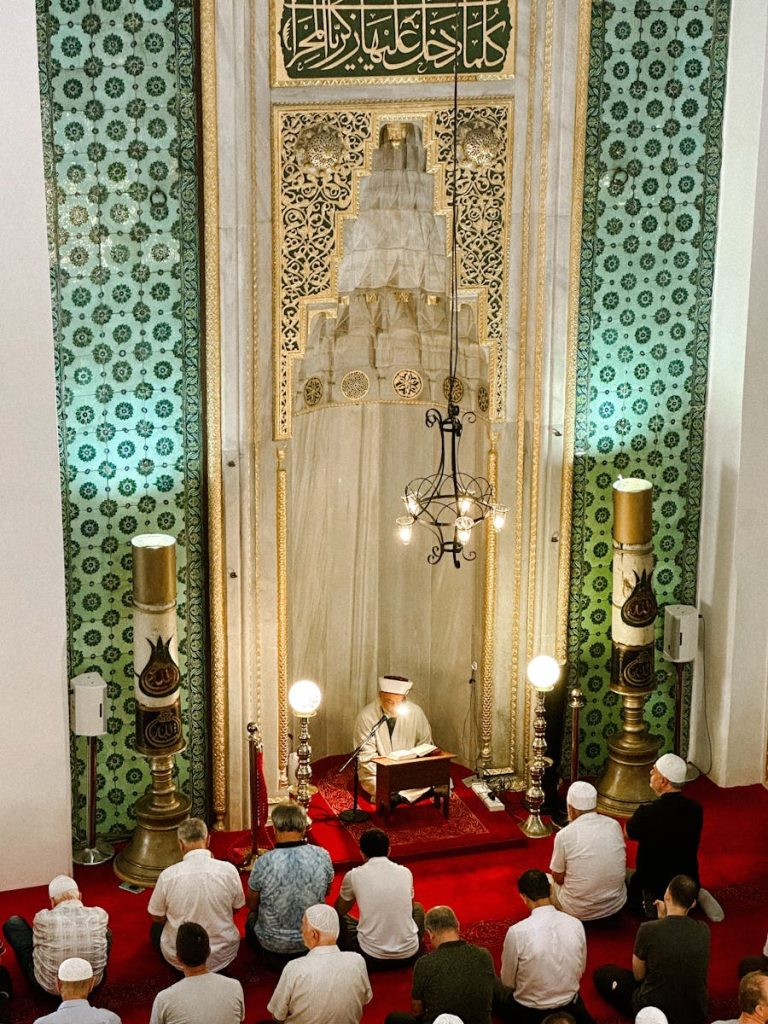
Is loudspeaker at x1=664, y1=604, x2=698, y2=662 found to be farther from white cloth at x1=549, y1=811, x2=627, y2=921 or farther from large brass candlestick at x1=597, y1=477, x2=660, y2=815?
white cloth at x1=549, y1=811, x2=627, y2=921

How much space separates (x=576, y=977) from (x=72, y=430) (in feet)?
11.4

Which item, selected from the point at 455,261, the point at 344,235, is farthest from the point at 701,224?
the point at 344,235

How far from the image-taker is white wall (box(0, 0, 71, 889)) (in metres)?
6.39

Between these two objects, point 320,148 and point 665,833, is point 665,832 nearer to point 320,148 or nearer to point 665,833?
point 665,833

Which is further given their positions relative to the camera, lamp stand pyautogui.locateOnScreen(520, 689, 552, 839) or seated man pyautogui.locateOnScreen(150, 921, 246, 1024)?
→ lamp stand pyautogui.locateOnScreen(520, 689, 552, 839)

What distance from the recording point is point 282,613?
761cm

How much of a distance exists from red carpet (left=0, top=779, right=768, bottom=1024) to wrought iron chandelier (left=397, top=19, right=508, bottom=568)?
5.24 ft

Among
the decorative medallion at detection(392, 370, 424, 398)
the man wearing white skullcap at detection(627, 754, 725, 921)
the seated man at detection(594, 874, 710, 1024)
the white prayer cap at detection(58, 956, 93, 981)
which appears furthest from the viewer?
the decorative medallion at detection(392, 370, 424, 398)

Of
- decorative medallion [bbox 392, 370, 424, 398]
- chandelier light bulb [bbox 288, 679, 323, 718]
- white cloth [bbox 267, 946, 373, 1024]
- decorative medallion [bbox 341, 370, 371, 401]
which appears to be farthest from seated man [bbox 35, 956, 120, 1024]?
decorative medallion [bbox 392, 370, 424, 398]

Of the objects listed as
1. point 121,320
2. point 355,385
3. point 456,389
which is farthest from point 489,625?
point 121,320

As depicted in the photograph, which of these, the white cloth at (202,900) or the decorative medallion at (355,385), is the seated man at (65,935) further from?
the decorative medallion at (355,385)

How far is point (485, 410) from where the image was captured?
310 inches

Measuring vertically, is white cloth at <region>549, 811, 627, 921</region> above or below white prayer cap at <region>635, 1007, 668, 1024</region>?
below

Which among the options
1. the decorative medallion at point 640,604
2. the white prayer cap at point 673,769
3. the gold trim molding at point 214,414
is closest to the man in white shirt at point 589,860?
the white prayer cap at point 673,769
